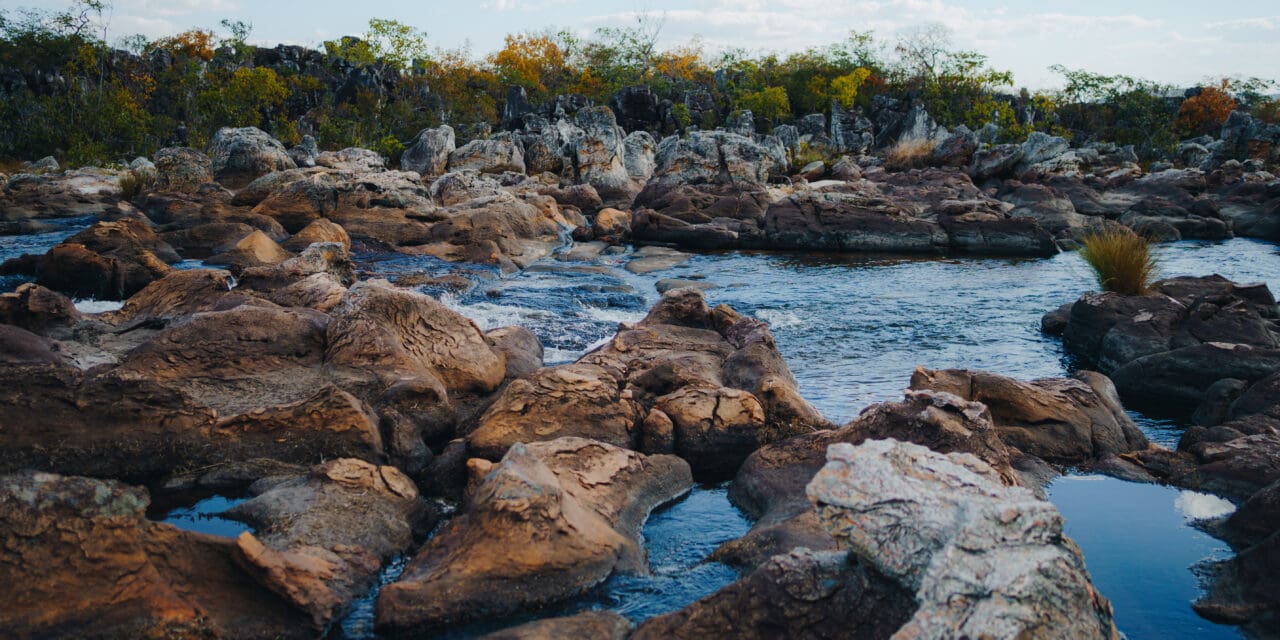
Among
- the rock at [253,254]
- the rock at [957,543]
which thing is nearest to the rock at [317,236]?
the rock at [253,254]

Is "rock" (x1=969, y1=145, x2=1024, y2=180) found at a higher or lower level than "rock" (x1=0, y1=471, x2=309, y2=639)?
higher

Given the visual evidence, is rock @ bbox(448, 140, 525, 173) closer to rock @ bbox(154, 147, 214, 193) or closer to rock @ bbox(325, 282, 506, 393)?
rock @ bbox(154, 147, 214, 193)

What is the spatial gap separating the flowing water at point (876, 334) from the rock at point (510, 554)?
16cm

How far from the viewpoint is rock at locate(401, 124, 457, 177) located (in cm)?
3597

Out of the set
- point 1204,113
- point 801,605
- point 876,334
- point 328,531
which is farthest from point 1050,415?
point 1204,113

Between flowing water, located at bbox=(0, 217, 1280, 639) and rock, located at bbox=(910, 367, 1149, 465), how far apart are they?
0.46 meters

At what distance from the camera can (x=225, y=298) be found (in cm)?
939

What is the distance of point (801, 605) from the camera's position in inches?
150

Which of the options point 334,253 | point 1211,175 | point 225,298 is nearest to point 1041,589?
point 225,298

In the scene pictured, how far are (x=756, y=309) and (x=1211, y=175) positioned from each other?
26.1 metres

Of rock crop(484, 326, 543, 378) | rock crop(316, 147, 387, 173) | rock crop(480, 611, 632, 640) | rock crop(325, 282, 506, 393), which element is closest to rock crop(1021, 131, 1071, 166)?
rock crop(316, 147, 387, 173)

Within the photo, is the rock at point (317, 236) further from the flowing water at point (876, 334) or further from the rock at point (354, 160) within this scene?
the rock at point (354, 160)

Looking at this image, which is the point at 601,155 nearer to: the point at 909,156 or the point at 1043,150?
the point at 909,156

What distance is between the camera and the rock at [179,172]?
24.0 meters
